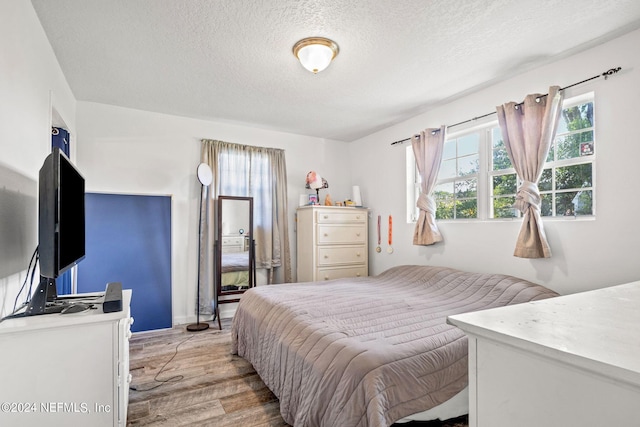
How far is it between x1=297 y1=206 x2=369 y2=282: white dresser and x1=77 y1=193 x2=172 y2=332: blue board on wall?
1.69 metres

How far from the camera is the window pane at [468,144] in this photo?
3299mm

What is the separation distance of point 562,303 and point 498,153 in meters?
2.51

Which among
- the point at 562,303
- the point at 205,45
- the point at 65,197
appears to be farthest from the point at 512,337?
the point at 205,45

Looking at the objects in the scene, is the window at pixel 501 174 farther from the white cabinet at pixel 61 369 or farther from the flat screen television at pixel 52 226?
the flat screen television at pixel 52 226

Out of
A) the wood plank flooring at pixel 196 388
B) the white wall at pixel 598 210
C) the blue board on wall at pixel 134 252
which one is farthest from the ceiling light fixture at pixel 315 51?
the blue board on wall at pixel 134 252

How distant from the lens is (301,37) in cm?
223

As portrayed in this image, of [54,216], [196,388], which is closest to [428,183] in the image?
[196,388]

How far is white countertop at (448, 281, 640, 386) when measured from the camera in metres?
0.54

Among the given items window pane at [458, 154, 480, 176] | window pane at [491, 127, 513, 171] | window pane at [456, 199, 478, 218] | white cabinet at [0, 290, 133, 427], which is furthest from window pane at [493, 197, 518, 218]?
white cabinet at [0, 290, 133, 427]

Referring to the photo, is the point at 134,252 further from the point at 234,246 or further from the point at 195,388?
the point at 195,388

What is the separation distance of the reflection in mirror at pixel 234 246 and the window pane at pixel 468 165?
255 cm

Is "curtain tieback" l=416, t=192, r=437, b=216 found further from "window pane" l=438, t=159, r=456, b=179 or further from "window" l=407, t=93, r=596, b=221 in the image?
"window pane" l=438, t=159, r=456, b=179

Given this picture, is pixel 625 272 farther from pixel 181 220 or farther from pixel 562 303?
pixel 181 220

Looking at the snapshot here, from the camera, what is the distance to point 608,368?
0.51 m
